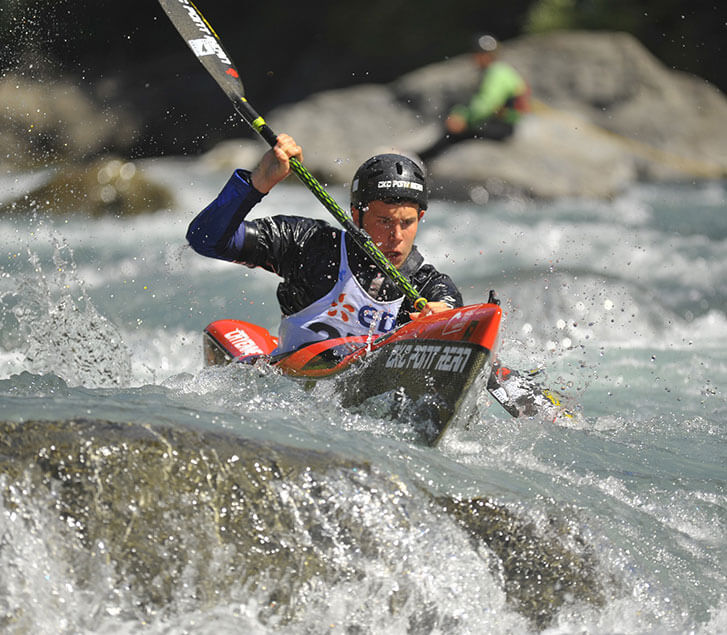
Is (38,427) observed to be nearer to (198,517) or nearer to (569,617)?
(198,517)

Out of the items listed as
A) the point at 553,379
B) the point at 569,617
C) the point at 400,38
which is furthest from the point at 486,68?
the point at 569,617

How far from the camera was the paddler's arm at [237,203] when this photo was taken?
3.62m

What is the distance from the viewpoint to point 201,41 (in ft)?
14.5

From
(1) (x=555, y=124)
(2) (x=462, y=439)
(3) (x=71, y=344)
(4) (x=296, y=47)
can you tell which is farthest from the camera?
(4) (x=296, y=47)

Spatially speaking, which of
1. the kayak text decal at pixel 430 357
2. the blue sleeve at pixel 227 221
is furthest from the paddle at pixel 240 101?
the kayak text decal at pixel 430 357

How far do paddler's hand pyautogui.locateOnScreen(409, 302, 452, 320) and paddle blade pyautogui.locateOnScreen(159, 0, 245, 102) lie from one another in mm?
1414

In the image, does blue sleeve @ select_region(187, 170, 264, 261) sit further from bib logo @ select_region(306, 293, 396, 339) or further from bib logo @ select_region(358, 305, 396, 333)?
bib logo @ select_region(358, 305, 396, 333)

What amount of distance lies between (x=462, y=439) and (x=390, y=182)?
A: 46.1 inches

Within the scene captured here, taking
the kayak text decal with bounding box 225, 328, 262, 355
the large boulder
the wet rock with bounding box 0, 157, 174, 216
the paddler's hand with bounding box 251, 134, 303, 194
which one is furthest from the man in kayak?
the large boulder

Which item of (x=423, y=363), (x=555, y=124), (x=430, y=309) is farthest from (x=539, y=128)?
(x=423, y=363)

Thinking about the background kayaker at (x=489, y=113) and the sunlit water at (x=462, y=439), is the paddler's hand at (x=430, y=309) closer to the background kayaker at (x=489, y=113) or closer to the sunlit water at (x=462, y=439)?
the sunlit water at (x=462, y=439)

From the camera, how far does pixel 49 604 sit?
2107 mm

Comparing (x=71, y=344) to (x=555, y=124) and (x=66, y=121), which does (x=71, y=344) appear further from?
(x=66, y=121)

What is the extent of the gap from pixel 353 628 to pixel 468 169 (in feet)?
33.9
